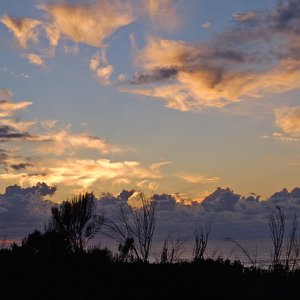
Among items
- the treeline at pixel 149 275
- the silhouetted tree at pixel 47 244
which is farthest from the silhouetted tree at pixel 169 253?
the silhouetted tree at pixel 47 244

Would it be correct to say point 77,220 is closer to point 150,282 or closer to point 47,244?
point 47,244

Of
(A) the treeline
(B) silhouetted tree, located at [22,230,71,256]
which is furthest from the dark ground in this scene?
(B) silhouetted tree, located at [22,230,71,256]

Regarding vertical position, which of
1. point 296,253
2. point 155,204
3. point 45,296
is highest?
point 155,204

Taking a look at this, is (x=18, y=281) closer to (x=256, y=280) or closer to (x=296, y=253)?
(x=256, y=280)

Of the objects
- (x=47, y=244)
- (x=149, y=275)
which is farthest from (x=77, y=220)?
(x=149, y=275)

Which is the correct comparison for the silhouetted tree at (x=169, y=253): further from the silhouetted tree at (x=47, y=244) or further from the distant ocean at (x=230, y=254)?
the silhouetted tree at (x=47, y=244)

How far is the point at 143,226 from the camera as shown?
2092 cm

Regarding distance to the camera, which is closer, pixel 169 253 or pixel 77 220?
pixel 169 253

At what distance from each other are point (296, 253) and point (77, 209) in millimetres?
18474

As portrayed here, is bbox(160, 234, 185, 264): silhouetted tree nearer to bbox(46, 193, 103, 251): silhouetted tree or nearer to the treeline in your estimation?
the treeline

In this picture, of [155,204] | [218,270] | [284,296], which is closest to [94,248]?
[155,204]

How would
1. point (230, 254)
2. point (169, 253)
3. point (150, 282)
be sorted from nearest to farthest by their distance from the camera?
point (150, 282)
point (169, 253)
point (230, 254)

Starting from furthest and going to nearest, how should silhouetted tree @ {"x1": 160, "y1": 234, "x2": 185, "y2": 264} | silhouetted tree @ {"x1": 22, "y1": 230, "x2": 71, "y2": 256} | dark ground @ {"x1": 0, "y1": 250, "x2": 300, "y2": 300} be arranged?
silhouetted tree @ {"x1": 22, "y1": 230, "x2": 71, "y2": 256} → silhouetted tree @ {"x1": 160, "y1": 234, "x2": 185, "y2": 264} → dark ground @ {"x1": 0, "y1": 250, "x2": 300, "y2": 300}

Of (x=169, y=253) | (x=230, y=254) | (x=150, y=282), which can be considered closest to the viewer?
(x=150, y=282)
